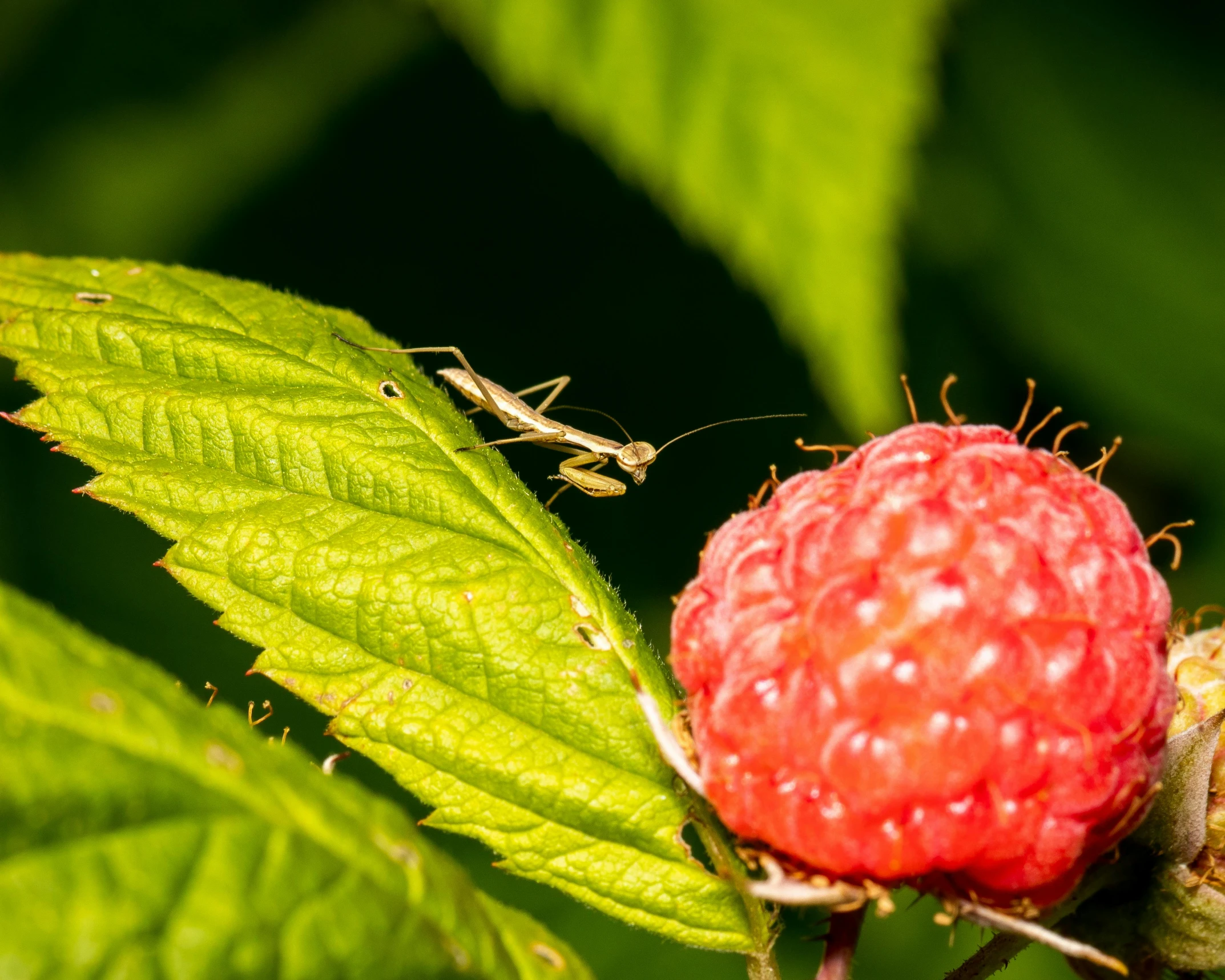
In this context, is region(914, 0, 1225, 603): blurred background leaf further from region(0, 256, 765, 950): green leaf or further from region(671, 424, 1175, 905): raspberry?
region(671, 424, 1175, 905): raspberry

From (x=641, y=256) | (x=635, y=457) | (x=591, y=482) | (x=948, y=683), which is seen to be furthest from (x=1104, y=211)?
(x=948, y=683)

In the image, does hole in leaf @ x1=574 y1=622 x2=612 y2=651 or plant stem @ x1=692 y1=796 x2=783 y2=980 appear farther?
hole in leaf @ x1=574 y1=622 x2=612 y2=651

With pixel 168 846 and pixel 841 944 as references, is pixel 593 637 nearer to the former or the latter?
pixel 841 944

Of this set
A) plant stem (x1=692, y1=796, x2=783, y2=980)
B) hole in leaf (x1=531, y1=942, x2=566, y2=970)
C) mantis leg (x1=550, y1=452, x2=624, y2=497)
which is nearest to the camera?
hole in leaf (x1=531, y1=942, x2=566, y2=970)

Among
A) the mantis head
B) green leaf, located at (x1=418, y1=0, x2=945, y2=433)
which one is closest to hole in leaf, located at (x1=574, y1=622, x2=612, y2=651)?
green leaf, located at (x1=418, y1=0, x2=945, y2=433)

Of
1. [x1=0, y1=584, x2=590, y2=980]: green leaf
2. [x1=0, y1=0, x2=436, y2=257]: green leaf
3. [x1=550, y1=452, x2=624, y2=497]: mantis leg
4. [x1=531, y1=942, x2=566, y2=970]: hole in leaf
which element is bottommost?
[x1=550, y1=452, x2=624, y2=497]: mantis leg

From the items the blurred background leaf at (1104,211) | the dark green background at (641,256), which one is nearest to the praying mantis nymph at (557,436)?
the dark green background at (641,256)

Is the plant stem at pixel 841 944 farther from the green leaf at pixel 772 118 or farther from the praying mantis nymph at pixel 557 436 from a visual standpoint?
the praying mantis nymph at pixel 557 436

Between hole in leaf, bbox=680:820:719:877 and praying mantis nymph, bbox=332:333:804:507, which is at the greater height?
praying mantis nymph, bbox=332:333:804:507
